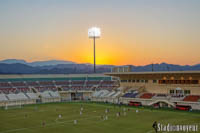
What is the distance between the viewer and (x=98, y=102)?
72.8m

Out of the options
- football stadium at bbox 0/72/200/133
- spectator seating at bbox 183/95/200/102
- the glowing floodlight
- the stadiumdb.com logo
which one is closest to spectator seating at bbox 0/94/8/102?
football stadium at bbox 0/72/200/133

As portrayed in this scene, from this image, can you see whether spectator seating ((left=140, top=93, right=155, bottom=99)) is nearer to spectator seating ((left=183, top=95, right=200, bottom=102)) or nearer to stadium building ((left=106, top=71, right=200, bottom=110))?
stadium building ((left=106, top=71, right=200, bottom=110))

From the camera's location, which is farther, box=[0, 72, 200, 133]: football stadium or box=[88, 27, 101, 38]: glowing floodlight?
box=[88, 27, 101, 38]: glowing floodlight

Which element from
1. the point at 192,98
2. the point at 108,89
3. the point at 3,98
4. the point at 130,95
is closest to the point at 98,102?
the point at 130,95

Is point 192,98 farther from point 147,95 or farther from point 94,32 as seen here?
point 94,32

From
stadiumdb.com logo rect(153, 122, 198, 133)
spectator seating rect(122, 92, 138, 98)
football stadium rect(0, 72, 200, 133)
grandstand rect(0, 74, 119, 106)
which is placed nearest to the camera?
stadiumdb.com logo rect(153, 122, 198, 133)

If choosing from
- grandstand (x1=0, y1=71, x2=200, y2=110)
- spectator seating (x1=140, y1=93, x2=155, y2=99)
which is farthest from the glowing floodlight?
spectator seating (x1=140, y1=93, x2=155, y2=99)

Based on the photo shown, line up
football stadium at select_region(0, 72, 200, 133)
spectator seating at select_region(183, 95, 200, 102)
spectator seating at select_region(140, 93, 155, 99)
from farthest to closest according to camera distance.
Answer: spectator seating at select_region(140, 93, 155, 99) → spectator seating at select_region(183, 95, 200, 102) → football stadium at select_region(0, 72, 200, 133)

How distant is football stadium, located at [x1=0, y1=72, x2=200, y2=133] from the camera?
1543 inches

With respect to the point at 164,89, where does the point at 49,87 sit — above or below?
below

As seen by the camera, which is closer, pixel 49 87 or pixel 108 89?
pixel 49 87

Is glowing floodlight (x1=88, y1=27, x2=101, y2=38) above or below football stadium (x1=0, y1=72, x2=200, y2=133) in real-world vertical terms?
above

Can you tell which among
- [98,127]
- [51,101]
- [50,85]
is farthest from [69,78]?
[98,127]

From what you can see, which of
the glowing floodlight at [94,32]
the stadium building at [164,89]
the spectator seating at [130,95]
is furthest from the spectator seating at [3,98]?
the glowing floodlight at [94,32]
